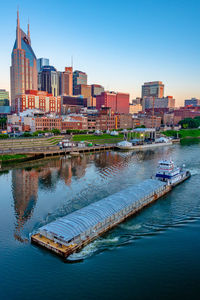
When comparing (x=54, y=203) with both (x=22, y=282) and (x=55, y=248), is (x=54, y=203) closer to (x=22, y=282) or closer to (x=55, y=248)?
(x=55, y=248)

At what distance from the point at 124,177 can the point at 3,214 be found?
108 feet

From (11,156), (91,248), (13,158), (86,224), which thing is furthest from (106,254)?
(11,156)

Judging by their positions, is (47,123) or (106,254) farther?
(47,123)

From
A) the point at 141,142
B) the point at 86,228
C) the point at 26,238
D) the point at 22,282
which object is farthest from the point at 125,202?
the point at 141,142

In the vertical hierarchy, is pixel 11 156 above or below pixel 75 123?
below

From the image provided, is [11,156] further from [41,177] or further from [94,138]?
[94,138]

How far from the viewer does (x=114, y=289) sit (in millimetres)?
23203

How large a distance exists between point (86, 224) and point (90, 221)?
0.90 meters

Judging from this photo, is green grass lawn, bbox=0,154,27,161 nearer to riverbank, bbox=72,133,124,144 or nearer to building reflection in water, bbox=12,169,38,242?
building reflection in water, bbox=12,169,38,242

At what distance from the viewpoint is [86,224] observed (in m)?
30.8

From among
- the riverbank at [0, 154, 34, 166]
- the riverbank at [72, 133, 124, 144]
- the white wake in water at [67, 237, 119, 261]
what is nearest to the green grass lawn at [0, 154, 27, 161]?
the riverbank at [0, 154, 34, 166]

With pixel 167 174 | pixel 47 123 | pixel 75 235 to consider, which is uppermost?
pixel 47 123

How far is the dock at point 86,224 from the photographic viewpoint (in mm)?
28219

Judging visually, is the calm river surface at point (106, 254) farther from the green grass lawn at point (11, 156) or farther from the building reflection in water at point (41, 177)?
the green grass lawn at point (11, 156)
